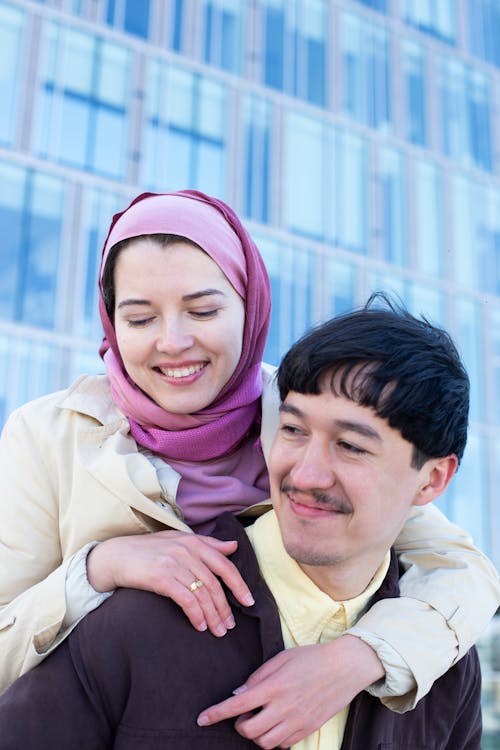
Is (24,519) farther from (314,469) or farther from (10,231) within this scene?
(10,231)

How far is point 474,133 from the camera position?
1667 cm

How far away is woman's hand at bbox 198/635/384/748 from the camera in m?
1.80

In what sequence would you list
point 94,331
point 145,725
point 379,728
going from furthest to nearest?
1. point 94,331
2. point 379,728
3. point 145,725

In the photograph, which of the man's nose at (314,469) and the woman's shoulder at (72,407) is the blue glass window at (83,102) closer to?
the woman's shoulder at (72,407)

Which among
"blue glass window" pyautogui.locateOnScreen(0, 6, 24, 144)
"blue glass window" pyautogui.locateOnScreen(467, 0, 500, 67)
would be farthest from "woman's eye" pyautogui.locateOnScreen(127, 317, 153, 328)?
"blue glass window" pyautogui.locateOnScreen(467, 0, 500, 67)

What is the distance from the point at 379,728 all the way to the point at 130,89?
12.2m

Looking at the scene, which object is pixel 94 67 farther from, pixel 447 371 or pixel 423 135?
pixel 447 371

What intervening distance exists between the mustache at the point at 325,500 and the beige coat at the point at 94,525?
25 cm

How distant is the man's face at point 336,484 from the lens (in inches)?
76.9

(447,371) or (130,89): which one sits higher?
(130,89)

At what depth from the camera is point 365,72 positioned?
51.5ft

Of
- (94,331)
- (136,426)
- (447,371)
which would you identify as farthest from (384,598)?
(94,331)

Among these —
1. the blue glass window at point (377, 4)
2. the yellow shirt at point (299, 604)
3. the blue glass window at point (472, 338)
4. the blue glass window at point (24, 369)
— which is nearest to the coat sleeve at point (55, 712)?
the yellow shirt at point (299, 604)

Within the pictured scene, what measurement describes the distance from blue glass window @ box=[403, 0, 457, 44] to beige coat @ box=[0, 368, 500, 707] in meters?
15.3
